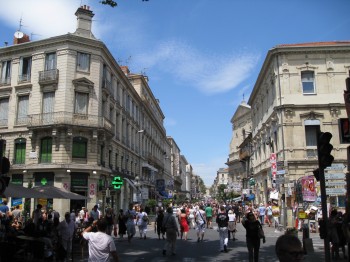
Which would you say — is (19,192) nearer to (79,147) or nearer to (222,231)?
(222,231)

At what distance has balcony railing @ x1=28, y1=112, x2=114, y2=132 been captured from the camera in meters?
29.6

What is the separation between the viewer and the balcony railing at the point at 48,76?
3048 centimetres

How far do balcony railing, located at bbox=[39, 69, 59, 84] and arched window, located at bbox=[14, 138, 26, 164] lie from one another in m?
5.21

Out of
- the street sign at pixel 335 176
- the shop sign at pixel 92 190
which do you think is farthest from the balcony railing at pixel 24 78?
the street sign at pixel 335 176

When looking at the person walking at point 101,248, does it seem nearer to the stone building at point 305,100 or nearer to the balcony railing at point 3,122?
the stone building at point 305,100

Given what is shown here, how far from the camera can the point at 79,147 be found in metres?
A: 30.3

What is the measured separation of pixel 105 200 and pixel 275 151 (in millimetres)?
15360

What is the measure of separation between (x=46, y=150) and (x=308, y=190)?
20120 millimetres

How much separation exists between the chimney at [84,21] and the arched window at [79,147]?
9.04m

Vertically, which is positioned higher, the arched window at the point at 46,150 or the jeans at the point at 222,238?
the arched window at the point at 46,150

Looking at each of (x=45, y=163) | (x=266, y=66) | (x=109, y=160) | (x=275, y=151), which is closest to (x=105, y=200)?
(x=109, y=160)

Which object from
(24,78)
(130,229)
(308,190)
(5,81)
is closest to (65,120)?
(24,78)

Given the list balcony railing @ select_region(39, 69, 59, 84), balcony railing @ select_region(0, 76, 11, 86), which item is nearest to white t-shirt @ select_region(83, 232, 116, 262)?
balcony railing @ select_region(39, 69, 59, 84)

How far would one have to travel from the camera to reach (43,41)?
31328 mm
